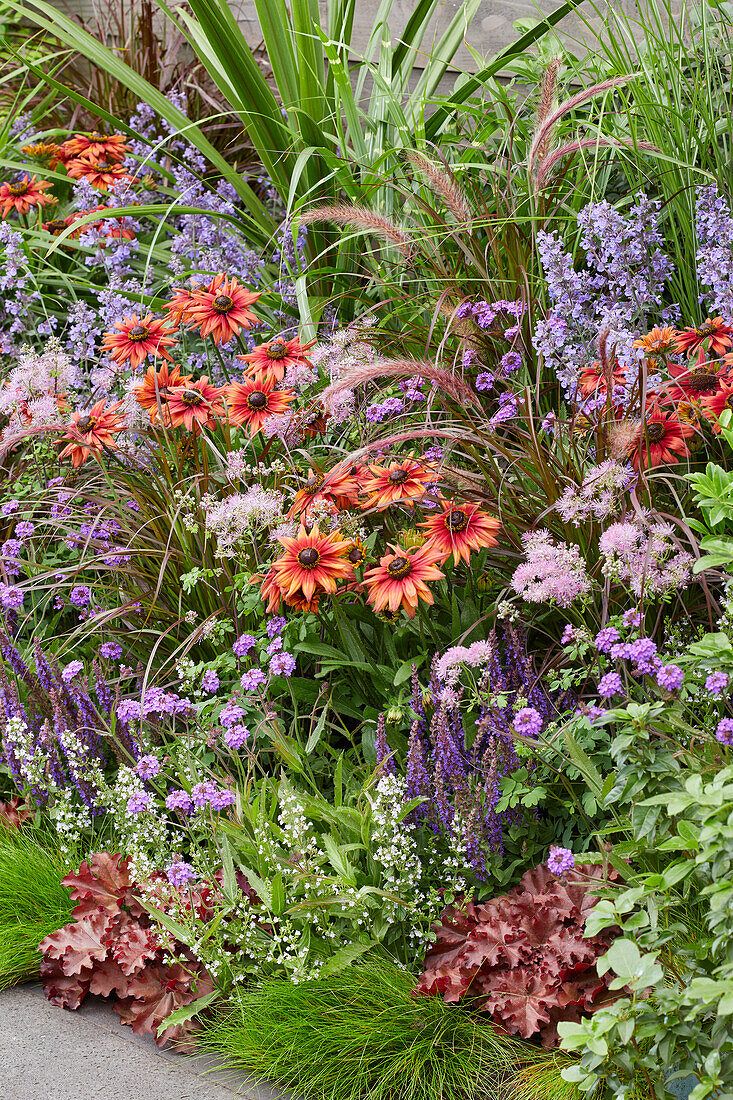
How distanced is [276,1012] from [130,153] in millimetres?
4045

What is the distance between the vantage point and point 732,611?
68.3 inches

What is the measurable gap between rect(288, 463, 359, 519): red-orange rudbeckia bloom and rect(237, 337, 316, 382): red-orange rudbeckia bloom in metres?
0.43

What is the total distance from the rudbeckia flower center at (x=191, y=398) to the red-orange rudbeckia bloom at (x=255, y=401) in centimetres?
9

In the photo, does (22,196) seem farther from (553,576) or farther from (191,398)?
(553,576)

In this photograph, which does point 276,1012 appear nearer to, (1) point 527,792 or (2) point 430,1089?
(2) point 430,1089

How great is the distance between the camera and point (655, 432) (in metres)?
2.29

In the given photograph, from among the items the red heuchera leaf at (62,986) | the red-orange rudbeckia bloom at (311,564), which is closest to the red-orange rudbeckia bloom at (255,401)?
the red-orange rudbeckia bloom at (311,564)

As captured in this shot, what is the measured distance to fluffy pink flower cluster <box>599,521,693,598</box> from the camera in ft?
5.94

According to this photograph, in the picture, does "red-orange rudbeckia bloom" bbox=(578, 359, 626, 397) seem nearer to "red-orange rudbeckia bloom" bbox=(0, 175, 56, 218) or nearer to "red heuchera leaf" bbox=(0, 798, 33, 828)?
"red heuchera leaf" bbox=(0, 798, 33, 828)

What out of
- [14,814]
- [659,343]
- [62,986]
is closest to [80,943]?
[62,986]

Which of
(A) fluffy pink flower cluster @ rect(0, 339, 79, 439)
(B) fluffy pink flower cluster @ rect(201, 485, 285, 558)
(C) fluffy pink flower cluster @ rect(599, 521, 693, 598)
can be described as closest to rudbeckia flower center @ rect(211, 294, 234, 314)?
(A) fluffy pink flower cluster @ rect(0, 339, 79, 439)

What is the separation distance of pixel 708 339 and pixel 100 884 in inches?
79.2

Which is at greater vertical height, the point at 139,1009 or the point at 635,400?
the point at 635,400

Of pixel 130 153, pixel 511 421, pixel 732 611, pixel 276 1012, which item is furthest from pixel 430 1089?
pixel 130 153
